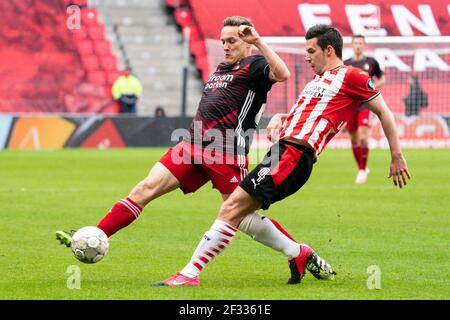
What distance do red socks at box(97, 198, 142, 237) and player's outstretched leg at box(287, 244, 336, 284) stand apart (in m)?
1.33

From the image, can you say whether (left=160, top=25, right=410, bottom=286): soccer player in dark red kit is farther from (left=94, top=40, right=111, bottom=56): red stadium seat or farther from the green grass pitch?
(left=94, top=40, right=111, bottom=56): red stadium seat

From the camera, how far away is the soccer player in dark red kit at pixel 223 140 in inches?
343

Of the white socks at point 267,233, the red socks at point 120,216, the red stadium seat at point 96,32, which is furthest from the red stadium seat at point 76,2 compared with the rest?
the white socks at point 267,233

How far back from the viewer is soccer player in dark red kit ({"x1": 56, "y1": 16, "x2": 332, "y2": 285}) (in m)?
8.72

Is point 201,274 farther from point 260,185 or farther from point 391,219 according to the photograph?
point 391,219

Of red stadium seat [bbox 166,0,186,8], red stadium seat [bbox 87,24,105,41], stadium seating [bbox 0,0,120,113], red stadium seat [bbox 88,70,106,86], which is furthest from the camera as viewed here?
red stadium seat [bbox 166,0,186,8]

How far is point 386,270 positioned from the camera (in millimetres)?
8953

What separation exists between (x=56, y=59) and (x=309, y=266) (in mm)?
27879

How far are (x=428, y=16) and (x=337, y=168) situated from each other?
10.9m

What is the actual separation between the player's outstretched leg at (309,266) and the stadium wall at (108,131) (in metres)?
20.6

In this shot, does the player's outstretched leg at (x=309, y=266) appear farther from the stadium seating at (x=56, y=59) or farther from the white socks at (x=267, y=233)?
the stadium seating at (x=56, y=59)

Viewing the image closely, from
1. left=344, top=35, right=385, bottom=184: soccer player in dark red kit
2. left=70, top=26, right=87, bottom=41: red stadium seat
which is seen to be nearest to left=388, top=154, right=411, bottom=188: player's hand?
left=344, top=35, right=385, bottom=184: soccer player in dark red kit
